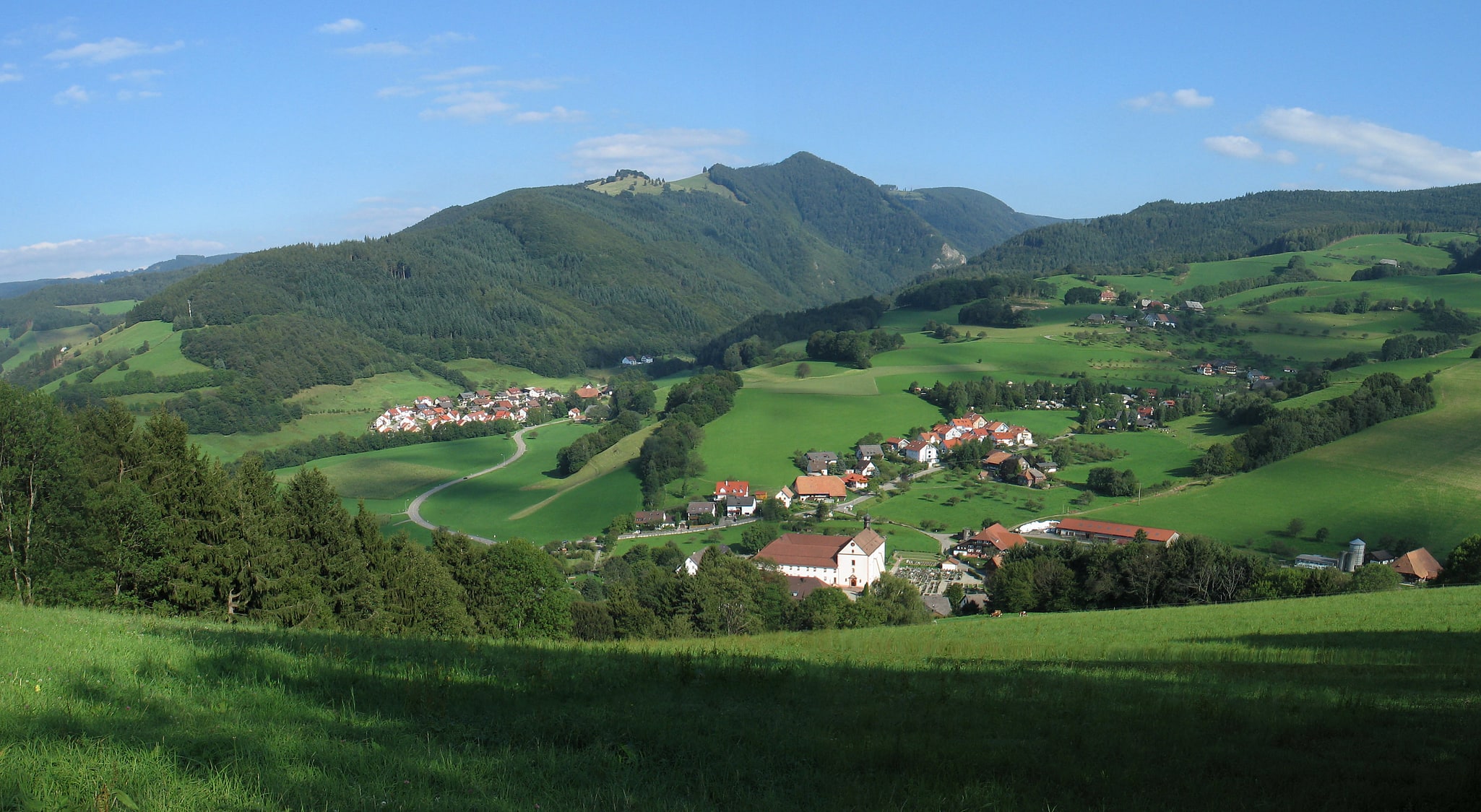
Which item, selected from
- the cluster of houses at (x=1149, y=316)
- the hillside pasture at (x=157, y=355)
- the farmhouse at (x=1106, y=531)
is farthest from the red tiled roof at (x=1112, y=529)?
the hillside pasture at (x=157, y=355)

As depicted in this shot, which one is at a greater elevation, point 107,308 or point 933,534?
point 107,308

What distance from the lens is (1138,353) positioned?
109 meters

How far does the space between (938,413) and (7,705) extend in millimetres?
85177

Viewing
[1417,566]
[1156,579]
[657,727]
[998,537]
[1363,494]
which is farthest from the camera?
[998,537]

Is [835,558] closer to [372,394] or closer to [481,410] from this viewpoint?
[481,410]

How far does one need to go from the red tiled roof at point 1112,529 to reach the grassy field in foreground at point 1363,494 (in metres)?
2.07

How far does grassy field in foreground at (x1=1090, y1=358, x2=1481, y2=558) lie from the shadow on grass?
1820 inches

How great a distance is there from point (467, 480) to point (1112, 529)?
56.1 meters

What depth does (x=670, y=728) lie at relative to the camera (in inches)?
263

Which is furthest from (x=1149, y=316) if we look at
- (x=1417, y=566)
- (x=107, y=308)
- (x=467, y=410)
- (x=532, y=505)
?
(x=107, y=308)

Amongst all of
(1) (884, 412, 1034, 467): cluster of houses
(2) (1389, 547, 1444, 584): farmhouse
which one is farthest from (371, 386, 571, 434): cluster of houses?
(2) (1389, 547, 1444, 584): farmhouse

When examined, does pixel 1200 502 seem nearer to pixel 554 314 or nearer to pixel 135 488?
pixel 135 488

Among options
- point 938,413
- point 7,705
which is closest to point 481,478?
point 938,413

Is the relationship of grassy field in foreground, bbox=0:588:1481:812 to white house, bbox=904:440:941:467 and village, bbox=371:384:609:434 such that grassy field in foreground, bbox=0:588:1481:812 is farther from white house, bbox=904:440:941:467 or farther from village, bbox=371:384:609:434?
village, bbox=371:384:609:434
